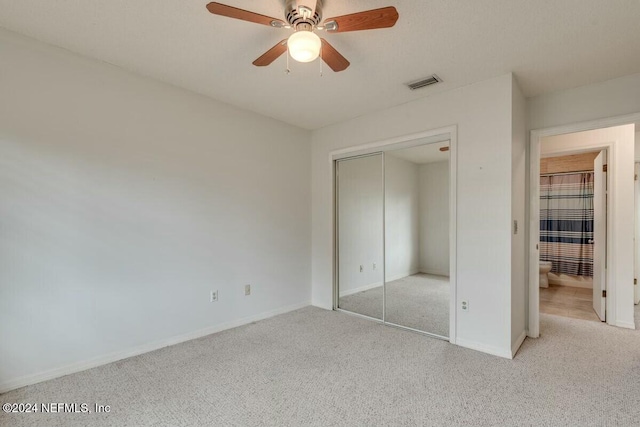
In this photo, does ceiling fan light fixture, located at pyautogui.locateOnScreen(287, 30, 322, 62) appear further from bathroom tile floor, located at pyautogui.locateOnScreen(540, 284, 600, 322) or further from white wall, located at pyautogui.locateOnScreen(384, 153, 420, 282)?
bathroom tile floor, located at pyautogui.locateOnScreen(540, 284, 600, 322)

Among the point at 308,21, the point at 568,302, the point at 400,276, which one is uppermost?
the point at 308,21

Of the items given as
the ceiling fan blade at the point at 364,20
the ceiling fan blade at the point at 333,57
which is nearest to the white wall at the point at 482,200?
the ceiling fan blade at the point at 333,57

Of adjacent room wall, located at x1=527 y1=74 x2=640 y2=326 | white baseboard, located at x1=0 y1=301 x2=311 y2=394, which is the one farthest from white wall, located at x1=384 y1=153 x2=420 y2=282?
white baseboard, located at x1=0 y1=301 x2=311 y2=394

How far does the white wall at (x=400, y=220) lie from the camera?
141 inches

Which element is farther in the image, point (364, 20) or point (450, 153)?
point (450, 153)

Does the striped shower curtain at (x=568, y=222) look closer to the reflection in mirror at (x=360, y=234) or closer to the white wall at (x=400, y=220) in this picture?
the white wall at (x=400, y=220)

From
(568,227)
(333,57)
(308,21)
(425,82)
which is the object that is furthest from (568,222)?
(308,21)

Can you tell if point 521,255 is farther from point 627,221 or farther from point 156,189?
point 156,189

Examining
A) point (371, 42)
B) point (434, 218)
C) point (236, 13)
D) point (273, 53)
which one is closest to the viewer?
point (236, 13)

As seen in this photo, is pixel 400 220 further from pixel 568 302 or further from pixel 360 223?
pixel 568 302

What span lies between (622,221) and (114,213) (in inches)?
210

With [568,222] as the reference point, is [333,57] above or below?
above

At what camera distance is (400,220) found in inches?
145

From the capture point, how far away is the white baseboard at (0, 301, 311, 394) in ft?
7.25
